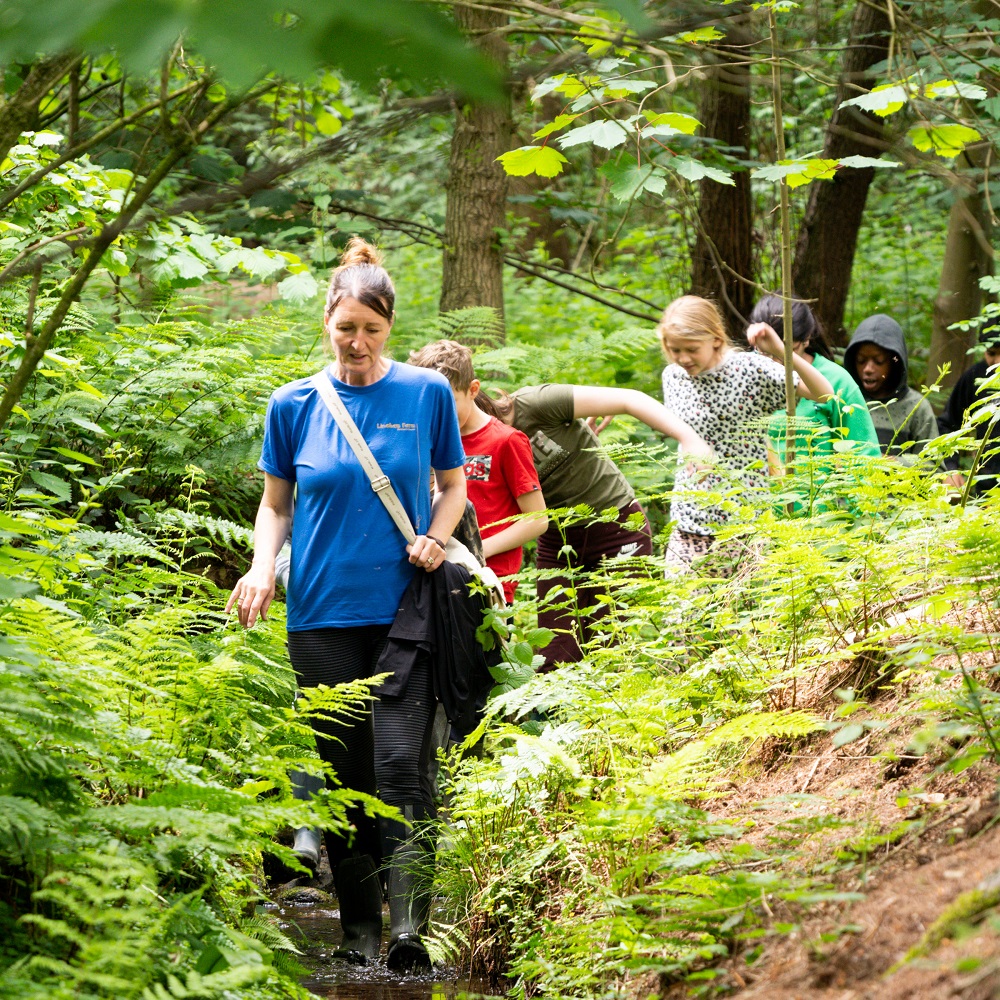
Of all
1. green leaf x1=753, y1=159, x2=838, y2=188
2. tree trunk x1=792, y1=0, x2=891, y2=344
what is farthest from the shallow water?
tree trunk x1=792, y1=0, x2=891, y2=344

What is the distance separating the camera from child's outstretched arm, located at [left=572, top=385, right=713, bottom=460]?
5367 mm

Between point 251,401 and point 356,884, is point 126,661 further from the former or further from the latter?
point 251,401

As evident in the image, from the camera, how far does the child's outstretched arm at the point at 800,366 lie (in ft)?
19.1

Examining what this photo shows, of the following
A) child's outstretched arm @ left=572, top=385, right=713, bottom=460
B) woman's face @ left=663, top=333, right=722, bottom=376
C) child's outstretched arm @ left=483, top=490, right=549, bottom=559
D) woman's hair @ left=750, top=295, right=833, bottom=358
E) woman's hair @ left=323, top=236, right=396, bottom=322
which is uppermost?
woman's hair @ left=323, top=236, right=396, bottom=322

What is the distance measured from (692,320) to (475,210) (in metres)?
3.50

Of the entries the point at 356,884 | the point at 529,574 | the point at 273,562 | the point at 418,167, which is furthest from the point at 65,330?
the point at 418,167

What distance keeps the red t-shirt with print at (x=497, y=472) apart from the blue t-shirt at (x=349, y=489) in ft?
2.89

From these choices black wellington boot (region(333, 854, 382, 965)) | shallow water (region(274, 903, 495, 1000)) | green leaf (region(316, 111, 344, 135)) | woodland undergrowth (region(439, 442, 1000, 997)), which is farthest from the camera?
green leaf (region(316, 111, 344, 135))

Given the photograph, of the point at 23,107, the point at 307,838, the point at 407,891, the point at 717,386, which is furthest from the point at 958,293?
the point at 23,107

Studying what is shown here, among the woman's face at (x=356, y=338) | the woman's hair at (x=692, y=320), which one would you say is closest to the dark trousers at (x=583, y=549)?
the woman's hair at (x=692, y=320)

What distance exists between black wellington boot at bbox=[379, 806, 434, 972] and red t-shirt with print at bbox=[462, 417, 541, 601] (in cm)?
136

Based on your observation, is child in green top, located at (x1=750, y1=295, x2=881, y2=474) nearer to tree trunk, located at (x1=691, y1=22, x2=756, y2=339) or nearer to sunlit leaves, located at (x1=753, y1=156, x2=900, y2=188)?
sunlit leaves, located at (x1=753, y1=156, x2=900, y2=188)

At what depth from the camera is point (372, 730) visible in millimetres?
4199

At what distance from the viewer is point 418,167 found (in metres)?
16.5
